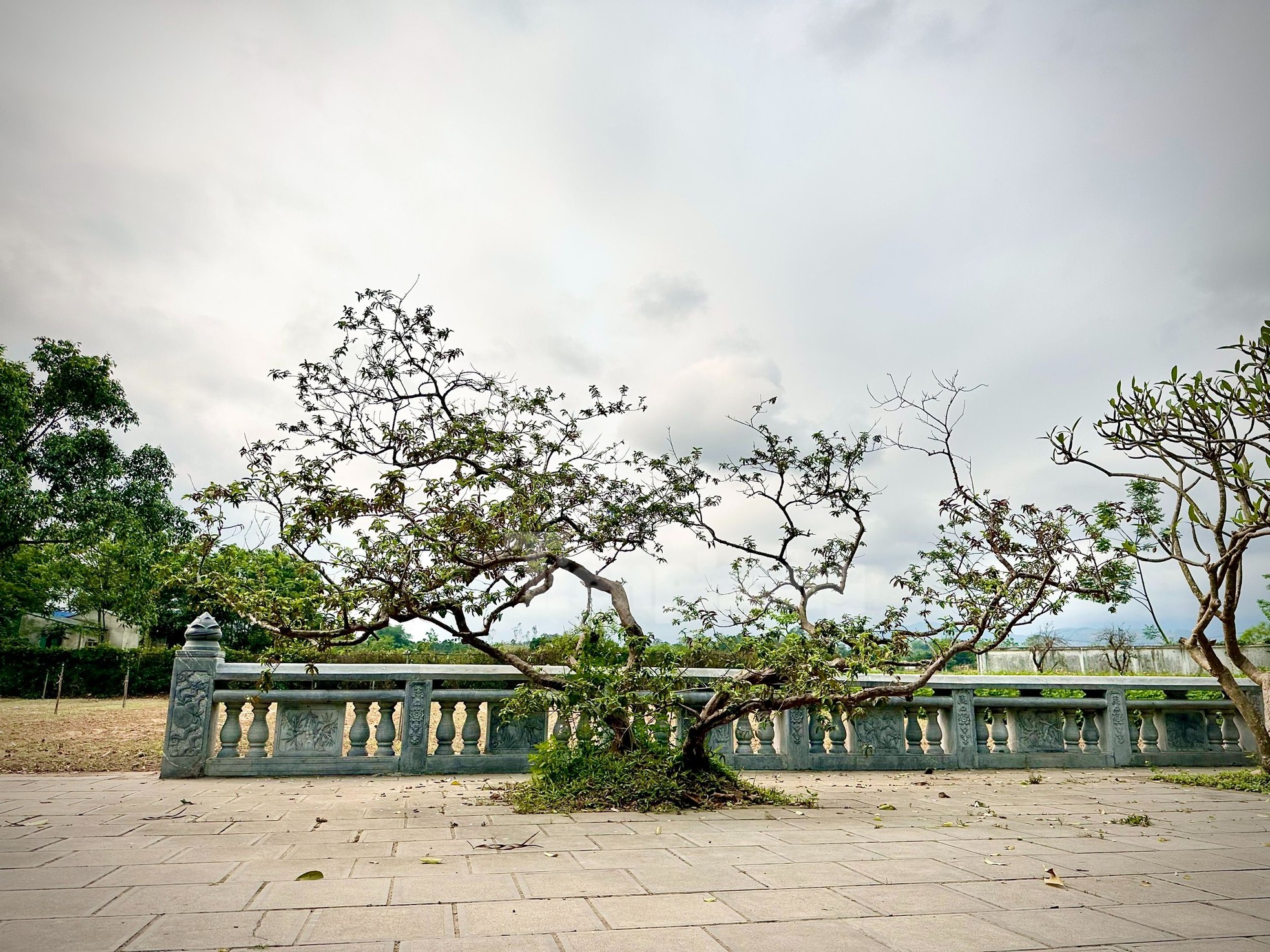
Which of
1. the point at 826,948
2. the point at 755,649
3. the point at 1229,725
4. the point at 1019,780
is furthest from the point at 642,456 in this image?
the point at 1229,725

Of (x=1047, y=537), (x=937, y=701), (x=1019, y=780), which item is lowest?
(x=1019, y=780)

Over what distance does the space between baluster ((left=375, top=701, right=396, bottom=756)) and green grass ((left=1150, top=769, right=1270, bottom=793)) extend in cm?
722

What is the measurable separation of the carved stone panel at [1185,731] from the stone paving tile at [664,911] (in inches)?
321

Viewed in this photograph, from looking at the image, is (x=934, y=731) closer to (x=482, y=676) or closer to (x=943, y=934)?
(x=482, y=676)

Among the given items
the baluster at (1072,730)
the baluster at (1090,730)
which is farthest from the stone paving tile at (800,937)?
the baluster at (1090,730)

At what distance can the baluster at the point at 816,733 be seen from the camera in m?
8.33

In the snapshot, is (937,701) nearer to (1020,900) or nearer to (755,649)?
(755,649)

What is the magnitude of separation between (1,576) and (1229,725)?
1294 inches

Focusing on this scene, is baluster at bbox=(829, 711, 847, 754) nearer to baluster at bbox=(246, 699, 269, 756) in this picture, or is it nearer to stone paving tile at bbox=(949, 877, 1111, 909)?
stone paving tile at bbox=(949, 877, 1111, 909)

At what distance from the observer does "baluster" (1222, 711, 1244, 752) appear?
9312 millimetres

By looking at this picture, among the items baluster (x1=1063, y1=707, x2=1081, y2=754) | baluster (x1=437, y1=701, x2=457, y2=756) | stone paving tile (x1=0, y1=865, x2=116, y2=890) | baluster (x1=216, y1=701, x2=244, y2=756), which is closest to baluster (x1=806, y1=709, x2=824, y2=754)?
baluster (x1=1063, y1=707, x2=1081, y2=754)

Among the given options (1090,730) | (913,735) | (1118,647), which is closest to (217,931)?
(913,735)

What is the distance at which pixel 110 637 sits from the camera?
35.0 meters

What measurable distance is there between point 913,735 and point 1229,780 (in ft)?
9.01
